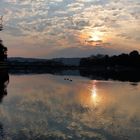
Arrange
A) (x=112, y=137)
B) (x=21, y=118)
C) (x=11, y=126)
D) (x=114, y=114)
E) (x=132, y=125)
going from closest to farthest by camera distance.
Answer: (x=112, y=137)
(x=11, y=126)
(x=132, y=125)
(x=21, y=118)
(x=114, y=114)

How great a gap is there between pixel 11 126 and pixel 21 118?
3.47 m

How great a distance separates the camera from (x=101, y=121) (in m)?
26.4

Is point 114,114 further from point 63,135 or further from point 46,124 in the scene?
point 63,135

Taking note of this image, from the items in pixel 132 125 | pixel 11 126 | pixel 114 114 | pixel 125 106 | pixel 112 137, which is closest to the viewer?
pixel 112 137

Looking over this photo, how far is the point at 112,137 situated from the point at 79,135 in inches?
70.0

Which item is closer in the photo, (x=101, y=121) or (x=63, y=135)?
(x=63, y=135)

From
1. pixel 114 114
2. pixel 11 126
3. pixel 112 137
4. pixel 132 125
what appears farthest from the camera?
pixel 114 114

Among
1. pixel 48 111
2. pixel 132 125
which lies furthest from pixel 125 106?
pixel 132 125

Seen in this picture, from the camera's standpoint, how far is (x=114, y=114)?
100ft

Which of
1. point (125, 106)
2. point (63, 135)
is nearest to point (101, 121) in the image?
point (63, 135)

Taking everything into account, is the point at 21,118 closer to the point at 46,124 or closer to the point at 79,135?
the point at 46,124

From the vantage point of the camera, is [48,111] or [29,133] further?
[48,111]

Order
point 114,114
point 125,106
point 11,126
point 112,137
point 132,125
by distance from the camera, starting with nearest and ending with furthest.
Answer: point 112,137, point 11,126, point 132,125, point 114,114, point 125,106

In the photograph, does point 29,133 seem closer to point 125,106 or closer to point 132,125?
point 132,125
